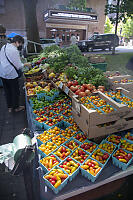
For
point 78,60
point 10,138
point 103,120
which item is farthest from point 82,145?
point 78,60

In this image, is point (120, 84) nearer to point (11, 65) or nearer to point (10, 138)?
point (11, 65)

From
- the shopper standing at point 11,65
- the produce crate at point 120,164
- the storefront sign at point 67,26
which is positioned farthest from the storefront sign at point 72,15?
the produce crate at point 120,164

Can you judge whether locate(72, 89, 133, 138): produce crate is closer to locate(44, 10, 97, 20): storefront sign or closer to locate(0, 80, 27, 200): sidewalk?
locate(0, 80, 27, 200): sidewalk

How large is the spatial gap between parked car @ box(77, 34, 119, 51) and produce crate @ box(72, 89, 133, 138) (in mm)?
16747

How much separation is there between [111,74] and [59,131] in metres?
3.00

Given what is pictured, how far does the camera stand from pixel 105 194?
2301 mm

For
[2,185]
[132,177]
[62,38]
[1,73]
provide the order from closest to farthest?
1. [132,177]
2. [2,185]
3. [1,73]
4. [62,38]

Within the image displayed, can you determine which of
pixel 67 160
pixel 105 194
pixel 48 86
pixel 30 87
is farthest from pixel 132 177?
pixel 30 87

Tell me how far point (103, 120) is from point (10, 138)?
2.23 meters

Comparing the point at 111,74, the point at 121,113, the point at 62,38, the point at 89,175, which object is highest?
the point at 62,38

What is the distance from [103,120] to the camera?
106 inches

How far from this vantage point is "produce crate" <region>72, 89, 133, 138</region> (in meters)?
2.60

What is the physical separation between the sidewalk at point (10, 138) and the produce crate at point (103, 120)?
4.44ft

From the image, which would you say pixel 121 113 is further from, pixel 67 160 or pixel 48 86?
pixel 48 86
